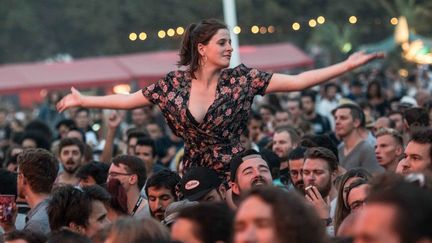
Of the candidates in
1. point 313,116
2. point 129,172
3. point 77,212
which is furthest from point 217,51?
point 313,116

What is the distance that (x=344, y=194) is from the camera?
8.98m

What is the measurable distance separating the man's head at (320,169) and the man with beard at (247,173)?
149 centimetres

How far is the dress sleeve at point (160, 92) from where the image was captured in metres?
9.62

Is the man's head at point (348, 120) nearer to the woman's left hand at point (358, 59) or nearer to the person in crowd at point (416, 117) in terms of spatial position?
the person in crowd at point (416, 117)

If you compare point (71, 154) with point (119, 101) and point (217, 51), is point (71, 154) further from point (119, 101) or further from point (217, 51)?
point (217, 51)

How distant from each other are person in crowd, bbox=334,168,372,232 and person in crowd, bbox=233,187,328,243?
9.00 ft

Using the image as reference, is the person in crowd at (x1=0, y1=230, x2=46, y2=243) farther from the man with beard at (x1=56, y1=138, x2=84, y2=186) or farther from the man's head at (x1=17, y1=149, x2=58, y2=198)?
the man with beard at (x1=56, y1=138, x2=84, y2=186)

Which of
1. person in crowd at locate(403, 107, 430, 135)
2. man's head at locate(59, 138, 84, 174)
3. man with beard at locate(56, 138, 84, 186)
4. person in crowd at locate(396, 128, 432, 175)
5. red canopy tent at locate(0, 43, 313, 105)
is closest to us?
person in crowd at locate(396, 128, 432, 175)

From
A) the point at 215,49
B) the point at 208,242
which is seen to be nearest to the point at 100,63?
the point at 215,49

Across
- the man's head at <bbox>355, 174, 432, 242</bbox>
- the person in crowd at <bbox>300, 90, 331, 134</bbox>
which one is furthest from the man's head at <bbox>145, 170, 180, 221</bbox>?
the person in crowd at <bbox>300, 90, 331, 134</bbox>

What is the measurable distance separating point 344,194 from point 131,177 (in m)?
2.73

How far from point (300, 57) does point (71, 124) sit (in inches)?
1097

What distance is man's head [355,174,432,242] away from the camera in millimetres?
4863

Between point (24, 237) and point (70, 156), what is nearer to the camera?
point (24, 237)
